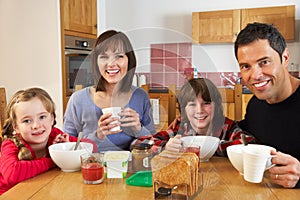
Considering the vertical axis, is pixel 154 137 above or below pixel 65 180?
above

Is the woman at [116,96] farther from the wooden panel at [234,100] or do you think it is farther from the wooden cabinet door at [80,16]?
the wooden cabinet door at [80,16]

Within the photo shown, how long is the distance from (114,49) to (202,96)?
0.31 meters

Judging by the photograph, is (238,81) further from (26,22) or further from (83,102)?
(83,102)

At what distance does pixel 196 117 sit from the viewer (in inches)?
37.7

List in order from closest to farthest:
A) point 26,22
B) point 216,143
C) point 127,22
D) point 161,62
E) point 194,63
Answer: point 161,62
point 194,63
point 216,143
point 26,22
point 127,22

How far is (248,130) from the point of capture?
4.27 feet

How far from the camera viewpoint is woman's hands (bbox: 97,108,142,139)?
2.89 ft

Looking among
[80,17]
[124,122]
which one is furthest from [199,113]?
[80,17]

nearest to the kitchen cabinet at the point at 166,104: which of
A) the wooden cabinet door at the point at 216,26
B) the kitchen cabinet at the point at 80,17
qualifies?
the kitchen cabinet at the point at 80,17

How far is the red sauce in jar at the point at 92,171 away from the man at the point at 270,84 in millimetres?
544

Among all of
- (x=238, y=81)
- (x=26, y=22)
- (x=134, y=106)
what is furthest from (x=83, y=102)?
(x=238, y=81)

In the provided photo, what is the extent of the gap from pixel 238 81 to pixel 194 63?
8.30 ft

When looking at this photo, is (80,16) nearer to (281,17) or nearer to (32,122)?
(281,17)

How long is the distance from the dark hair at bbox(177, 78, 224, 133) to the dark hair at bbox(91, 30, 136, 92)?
0.15 m
